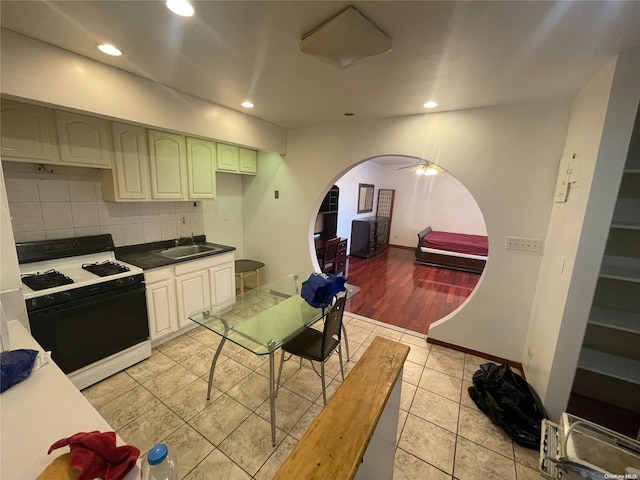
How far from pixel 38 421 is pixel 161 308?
178 cm

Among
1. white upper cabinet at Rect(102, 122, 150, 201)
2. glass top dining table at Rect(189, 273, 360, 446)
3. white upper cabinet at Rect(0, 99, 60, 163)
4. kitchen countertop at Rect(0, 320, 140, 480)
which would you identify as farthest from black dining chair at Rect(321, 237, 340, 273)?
kitchen countertop at Rect(0, 320, 140, 480)

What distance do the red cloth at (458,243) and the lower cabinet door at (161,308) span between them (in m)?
5.03

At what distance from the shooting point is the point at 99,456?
65 cm

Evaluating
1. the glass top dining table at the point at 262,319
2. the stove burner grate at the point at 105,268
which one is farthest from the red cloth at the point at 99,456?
the stove burner grate at the point at 105,268

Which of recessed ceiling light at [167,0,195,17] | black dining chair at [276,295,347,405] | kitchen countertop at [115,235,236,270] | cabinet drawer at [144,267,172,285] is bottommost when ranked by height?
black dining chair at [276,295,347,405]

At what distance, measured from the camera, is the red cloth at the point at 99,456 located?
634mm

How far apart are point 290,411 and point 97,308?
1655 mm

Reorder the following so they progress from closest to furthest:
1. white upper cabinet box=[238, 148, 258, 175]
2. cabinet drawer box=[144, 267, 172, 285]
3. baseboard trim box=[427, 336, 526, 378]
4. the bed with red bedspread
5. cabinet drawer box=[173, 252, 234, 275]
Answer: cabinet drawer box=[144, 267, 172, 285] < baseboard trim box=[427, 336, 526, 378] < cabinet drawer box=[173, 252, 234, 275] < white upper cabinet box=[238, 148, 258, 175] < the bed with red bedspread

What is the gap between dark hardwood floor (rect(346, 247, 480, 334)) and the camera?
3416mm

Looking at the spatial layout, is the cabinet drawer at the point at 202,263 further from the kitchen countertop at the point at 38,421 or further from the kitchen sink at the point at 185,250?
the kitchen countertop at the point at 38,421

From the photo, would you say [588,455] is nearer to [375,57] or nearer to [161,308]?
[375,57]

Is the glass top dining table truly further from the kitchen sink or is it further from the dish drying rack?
the dish drying rack

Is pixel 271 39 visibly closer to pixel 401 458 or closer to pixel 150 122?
pixel 150 122

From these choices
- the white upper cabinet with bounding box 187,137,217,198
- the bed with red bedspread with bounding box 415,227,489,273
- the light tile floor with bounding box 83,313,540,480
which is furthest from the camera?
the bed with red bedspread with bounding box 415,227,489,273
